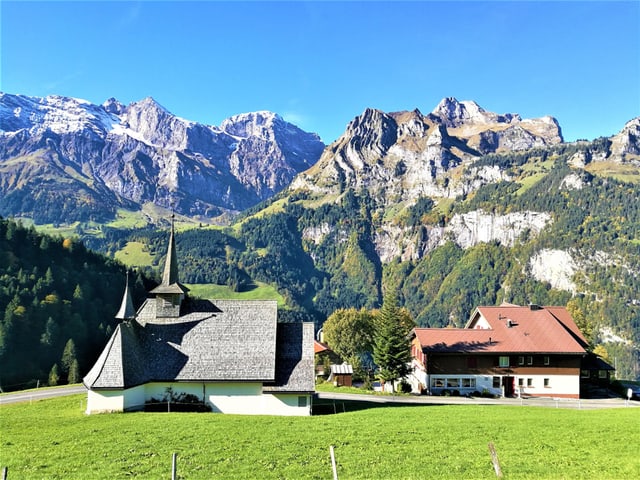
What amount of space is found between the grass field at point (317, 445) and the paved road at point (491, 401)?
1438 cm

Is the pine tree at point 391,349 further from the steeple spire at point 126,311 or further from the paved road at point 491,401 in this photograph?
the steeple spire at point 126,311

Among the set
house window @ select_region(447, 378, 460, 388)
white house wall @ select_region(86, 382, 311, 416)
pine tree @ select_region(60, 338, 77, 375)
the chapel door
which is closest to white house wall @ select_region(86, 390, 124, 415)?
white house wall @ select_region(86, 382, 311, 416)

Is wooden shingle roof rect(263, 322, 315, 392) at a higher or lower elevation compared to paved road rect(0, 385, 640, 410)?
higher

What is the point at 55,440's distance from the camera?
2777 cm

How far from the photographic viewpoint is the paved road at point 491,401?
53.0 meters

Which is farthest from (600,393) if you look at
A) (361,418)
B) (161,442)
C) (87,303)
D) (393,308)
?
(87,303)

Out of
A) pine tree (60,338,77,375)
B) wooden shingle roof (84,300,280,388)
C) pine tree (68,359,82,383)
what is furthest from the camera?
pine tree (60,338,77,375)

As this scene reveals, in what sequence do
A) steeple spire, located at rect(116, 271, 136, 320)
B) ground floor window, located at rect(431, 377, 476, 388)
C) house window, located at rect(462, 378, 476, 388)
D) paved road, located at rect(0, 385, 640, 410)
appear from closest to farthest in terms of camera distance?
steeple spire, located at rect(116, 271, 136, 320) < paved road, located at rect(0, 385, 640, 410) < house window, located at rect(462, 378, 476, 388) < ground floor window, located at rect(431, 377, 476, 388)

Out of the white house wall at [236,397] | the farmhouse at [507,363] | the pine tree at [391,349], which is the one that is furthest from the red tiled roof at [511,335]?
the white house wall at [236,397]

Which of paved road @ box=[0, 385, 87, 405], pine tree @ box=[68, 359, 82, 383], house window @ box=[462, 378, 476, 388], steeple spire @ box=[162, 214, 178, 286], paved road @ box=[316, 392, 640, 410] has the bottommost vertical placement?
pine tree @ box=[68, 359, 82, 383]

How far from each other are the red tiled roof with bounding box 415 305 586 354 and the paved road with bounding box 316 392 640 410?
6.72 meters

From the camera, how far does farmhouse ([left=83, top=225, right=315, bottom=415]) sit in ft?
132

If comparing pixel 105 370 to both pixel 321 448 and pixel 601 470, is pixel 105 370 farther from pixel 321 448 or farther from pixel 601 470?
pixel 601 470

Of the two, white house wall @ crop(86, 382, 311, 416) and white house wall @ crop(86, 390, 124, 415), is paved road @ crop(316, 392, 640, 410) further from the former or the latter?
white house wall @ crop(86, 390, 124, 415)
